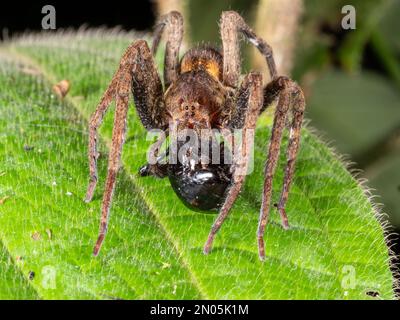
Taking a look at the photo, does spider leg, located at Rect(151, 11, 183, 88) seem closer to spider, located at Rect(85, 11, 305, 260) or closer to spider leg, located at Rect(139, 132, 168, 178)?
spider, located at Rect(85, 11, 305, 260)

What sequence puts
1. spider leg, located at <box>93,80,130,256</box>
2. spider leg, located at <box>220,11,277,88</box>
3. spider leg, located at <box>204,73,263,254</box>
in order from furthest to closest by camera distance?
spider leg, located at <box>220,11,277,88</box> → spider leg, located at <box>204,73,263,254</box> → spider leg, located at <box>93,80,130,256</box>

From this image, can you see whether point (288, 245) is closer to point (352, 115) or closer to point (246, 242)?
point (246, 242)

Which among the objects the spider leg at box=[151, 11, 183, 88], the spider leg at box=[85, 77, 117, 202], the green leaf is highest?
the spider leg at box=[151, 11, 183, 88]

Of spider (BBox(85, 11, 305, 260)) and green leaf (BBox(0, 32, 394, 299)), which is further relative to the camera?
spider (BBox(85, 11, 305, 260))

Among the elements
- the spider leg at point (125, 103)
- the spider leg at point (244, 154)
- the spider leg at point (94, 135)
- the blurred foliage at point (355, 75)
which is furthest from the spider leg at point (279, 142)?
the blurred foliage at point (355, 75)

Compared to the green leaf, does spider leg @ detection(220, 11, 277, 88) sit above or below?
above

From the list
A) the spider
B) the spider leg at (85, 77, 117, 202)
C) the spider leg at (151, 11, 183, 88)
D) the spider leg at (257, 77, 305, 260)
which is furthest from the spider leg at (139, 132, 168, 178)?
the spider leg at (151, 11, 183, 88)

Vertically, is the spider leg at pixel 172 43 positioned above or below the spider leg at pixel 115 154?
above

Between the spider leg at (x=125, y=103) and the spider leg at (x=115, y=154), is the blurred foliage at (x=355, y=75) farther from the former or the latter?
the spider leg at (x=115, y=154)

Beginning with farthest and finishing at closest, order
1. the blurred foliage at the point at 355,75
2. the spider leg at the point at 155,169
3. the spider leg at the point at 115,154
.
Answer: the blurred foliage at the point at 355,75 < the spider leg at the point at 155,169 < the spider leg at the point at 115,154
